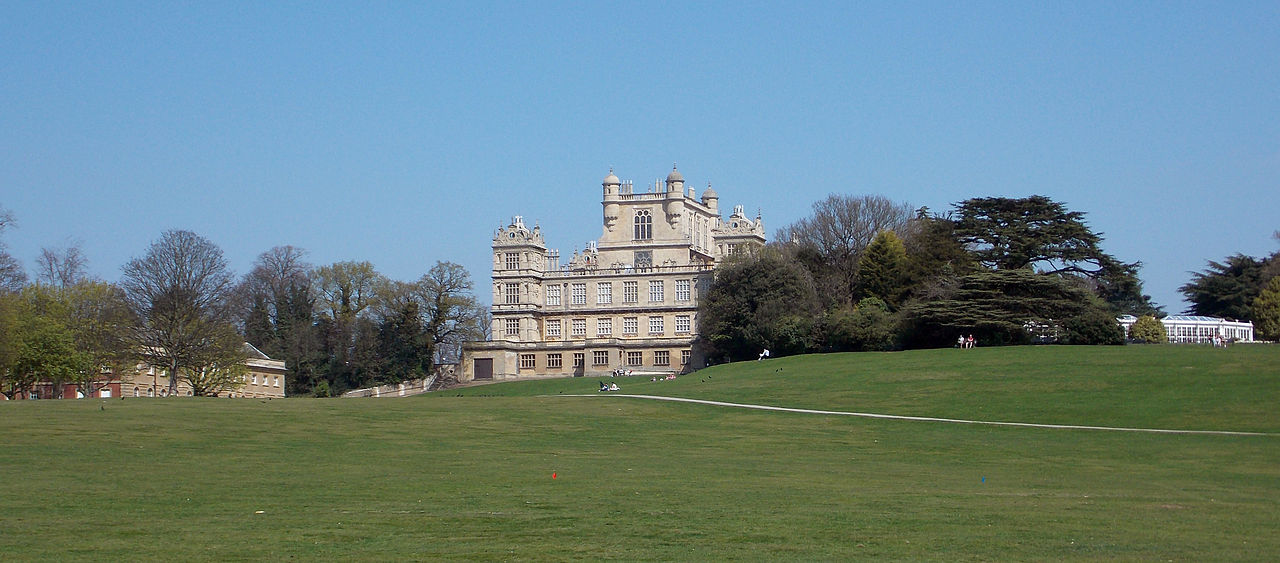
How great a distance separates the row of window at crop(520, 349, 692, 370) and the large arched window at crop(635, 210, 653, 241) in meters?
9.01

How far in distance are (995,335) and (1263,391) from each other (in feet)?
79.5

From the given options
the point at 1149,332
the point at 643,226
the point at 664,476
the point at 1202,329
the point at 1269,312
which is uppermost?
the point at 643,226

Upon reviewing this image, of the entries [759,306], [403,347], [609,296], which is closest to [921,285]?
[759,306]

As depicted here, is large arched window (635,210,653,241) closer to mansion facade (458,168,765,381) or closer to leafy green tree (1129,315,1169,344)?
mansion facade (458,168,765,381)

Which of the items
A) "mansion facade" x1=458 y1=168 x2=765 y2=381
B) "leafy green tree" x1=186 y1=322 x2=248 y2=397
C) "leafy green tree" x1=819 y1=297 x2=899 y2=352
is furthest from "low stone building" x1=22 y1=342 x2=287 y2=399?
"leafy green tree" x1=819 y1=297 x2=899 y2=352

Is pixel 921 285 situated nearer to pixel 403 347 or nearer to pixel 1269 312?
pixel 1269 312

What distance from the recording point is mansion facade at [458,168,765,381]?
301ft

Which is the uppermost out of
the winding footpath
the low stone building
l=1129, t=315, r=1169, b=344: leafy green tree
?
l=1129, t=315, r=1169, b=344: leafy green tree

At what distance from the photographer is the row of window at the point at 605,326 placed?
91.8m

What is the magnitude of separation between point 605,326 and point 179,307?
3803cm

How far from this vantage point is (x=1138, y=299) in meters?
105

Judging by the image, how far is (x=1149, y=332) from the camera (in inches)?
2751

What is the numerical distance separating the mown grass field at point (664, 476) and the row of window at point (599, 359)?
4335 centimetres

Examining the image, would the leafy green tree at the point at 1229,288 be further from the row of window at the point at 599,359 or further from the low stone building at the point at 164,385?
the low stone building at the point at 164,385
